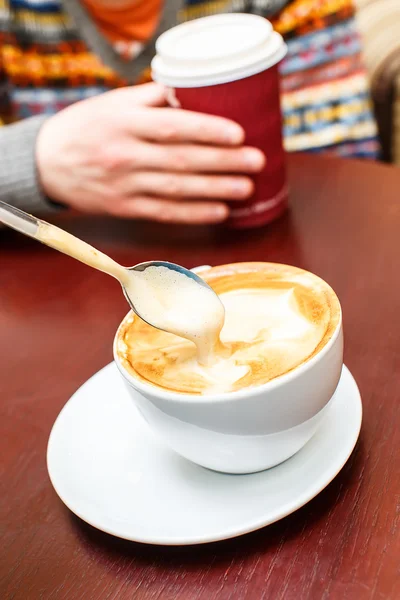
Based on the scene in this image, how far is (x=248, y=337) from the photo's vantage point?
509mm

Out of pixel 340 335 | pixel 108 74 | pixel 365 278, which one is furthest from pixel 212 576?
pixel 108 74

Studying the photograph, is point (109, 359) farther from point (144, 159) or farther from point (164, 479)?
point (144, 159)

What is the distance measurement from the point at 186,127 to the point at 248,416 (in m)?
0.49

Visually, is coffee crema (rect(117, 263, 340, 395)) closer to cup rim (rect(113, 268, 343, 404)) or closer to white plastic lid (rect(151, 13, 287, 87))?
cup rim (rect(113, 268, 343, 404))

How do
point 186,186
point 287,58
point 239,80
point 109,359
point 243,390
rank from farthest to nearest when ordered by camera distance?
1. point 287,58
2. point 186,186
3. point 239,80
4. point 109,359
5. point 243,390

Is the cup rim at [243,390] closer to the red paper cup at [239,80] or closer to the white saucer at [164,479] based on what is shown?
the white saucer at [164,479]

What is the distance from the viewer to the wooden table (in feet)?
1.42

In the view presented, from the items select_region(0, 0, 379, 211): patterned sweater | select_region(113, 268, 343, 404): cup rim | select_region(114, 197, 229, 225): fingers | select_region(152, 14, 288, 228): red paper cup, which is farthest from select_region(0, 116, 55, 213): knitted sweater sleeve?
select_region(113, 268, 343, 404): cup rim

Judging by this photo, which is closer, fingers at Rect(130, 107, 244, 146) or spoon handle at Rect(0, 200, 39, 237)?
spoon handle at Rect(0, 200, 39, 237)

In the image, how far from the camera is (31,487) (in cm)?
54

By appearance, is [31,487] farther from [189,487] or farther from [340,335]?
[340,335]

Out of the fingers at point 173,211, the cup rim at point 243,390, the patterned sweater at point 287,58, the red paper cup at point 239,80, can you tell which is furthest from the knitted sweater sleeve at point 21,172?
the cup rim at point 243,390

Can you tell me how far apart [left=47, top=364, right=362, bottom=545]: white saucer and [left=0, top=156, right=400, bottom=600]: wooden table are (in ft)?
0.07

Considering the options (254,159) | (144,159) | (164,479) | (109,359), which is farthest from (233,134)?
(164,479)
